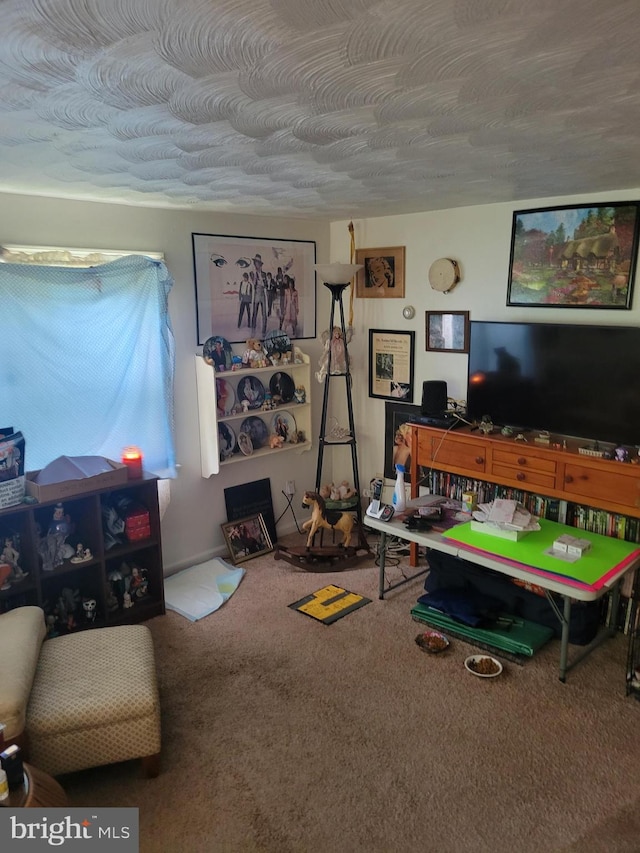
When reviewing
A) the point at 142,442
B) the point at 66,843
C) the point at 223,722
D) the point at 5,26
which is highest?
the point at 5,26

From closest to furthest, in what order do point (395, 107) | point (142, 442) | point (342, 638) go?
1. point (395, 107)
2. point (342, 638)
3. point (142, 442)

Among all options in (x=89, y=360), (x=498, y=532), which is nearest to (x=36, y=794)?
(x=89, y=360)

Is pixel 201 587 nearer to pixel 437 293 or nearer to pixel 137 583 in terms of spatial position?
pixel 137 583

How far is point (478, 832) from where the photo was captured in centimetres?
204

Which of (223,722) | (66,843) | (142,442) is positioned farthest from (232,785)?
(142,442)

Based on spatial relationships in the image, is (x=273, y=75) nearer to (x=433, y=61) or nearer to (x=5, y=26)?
(x=433, y=61)

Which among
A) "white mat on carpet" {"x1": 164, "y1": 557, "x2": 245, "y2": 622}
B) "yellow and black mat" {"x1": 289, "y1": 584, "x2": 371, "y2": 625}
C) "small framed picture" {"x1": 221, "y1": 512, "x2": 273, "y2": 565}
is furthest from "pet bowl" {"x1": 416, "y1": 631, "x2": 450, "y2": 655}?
"small framed picture" {"x1": 221, "y1": 512, "x2": 273, "y2": 565}

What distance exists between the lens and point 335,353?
13.9ft

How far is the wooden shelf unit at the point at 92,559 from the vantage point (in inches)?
116

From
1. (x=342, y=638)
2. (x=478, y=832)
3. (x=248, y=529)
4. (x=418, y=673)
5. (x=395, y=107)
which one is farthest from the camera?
(x=248, y=529)

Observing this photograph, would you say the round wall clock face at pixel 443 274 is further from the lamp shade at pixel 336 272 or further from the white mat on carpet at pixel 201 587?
the white mat on carpet at pixel 201 587

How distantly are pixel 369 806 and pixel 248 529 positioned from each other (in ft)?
7.38

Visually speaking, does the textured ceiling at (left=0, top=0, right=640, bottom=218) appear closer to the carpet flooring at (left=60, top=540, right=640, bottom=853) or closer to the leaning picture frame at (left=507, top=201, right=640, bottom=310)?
the leaning picture frame at (left=507, top=201, right=640, bottom=310)

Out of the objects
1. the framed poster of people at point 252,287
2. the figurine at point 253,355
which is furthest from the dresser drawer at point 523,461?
the framed poster of people at point 252,287
